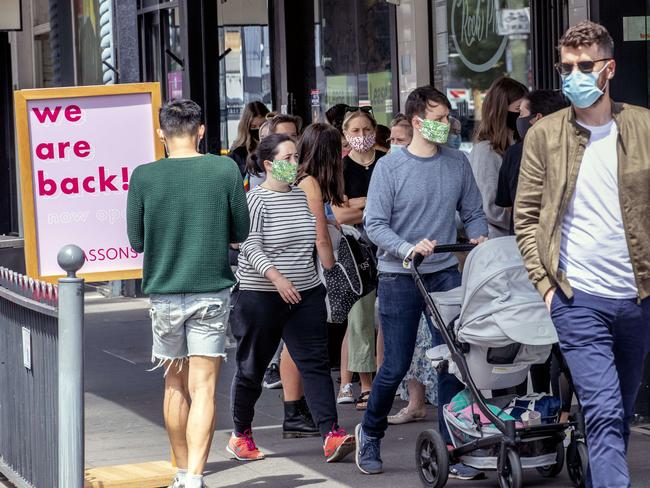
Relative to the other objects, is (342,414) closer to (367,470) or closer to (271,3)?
(367,470)

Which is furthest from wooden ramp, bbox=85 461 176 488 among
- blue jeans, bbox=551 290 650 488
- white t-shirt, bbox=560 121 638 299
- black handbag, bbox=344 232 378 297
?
white t-shirt, bbox=560 121 638 299

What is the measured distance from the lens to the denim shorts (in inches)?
245

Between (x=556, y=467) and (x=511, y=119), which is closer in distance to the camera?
(x=556, y=467)

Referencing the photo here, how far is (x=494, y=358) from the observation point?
6320 millimetres

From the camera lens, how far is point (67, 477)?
5.65m

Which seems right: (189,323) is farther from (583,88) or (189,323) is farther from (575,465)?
(583,88)

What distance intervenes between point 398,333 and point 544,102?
1501 mm

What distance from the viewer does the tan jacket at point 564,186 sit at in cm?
510

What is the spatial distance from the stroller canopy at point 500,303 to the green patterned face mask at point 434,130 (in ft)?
2.37

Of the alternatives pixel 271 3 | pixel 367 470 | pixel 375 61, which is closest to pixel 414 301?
pixel 367 470

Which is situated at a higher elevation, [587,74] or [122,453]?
[587,74]

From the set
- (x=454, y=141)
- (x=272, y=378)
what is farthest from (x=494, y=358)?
(x=454, y=141)

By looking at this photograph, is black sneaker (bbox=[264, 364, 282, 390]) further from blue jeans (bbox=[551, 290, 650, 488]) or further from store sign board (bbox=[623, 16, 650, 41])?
blue jeans (bbox=[551, 290, 650, 488])

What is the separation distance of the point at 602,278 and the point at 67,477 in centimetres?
226
